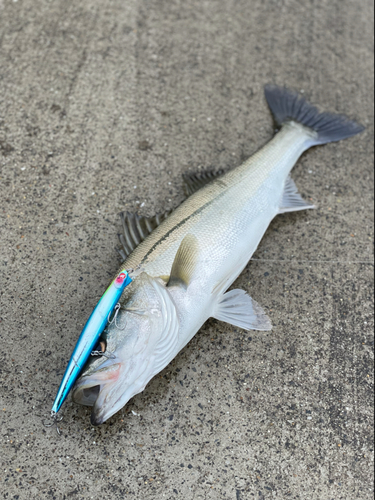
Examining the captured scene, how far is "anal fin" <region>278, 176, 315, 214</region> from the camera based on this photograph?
307 cm

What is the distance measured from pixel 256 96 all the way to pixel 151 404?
111 inches

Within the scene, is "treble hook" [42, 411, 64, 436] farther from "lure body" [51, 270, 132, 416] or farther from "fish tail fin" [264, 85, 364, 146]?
"fish tail fin" [264, 85, 364, 146]

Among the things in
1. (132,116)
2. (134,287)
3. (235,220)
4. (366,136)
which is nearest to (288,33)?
(366,136)

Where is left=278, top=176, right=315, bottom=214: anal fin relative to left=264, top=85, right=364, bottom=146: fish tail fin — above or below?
below

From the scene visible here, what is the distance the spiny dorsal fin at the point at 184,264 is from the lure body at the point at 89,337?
306 mm

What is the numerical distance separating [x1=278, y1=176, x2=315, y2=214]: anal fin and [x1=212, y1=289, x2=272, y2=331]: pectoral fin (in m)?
0.83

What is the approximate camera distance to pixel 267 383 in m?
2.62

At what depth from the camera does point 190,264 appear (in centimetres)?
239

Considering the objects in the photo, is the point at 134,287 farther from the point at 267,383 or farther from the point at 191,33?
the point at 191,33

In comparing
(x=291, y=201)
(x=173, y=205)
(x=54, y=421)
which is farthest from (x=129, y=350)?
(x=291, y=201)

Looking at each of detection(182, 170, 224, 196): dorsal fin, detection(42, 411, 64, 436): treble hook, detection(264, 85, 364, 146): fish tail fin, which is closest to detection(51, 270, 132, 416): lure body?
detection(42, 411, 64, 436): treble hook

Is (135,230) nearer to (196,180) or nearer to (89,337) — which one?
(196,180)

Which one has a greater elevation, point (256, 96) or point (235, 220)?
point (256, 96)

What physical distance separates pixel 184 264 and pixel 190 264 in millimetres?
43
